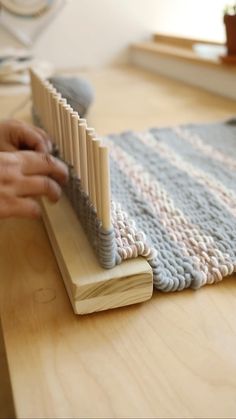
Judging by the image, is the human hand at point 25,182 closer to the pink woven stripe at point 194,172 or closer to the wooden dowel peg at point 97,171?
the wooden dowel peg at point 97,171

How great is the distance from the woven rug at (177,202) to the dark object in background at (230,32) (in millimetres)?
414

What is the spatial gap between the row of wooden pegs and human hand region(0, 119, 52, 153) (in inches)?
0.6

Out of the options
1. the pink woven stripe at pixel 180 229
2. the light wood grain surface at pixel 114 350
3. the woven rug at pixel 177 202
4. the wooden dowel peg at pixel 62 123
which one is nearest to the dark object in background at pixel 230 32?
the woven rug at pixel 177 202

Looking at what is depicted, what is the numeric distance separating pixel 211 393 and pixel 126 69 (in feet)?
5.41

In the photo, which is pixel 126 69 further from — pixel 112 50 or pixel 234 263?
pixel 234 263

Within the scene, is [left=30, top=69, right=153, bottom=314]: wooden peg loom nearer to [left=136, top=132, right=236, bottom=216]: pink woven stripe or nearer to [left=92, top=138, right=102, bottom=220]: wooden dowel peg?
[left=92, top=138, right=102, bottom=220]: wooden dowel peg

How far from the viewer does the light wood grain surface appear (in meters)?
0.30

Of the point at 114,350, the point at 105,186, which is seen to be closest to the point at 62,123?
the point at 105,186

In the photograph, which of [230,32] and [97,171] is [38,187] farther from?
[230,32]

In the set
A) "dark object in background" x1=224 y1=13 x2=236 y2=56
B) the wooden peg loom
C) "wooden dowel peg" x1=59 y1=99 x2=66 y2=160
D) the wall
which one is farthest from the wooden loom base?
the wall

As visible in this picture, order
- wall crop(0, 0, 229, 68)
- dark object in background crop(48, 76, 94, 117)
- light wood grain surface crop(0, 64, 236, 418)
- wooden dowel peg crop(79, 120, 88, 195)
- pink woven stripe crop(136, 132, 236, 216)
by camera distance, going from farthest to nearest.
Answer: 1. wall crop(0, 0, 229, 68)
2. dark object in background crop(48, 76, 94, 117)
3. pink woven stripe crop(136, 132, 236, 216)
4. wooden dowel peg crop(79, 120, 88, 195)
5. light wood grain surface crop(0, 64, 236, 418)

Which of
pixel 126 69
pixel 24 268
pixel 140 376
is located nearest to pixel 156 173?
pixel 24 268

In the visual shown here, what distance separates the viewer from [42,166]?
1.56 feet

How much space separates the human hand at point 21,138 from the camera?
584 mm
